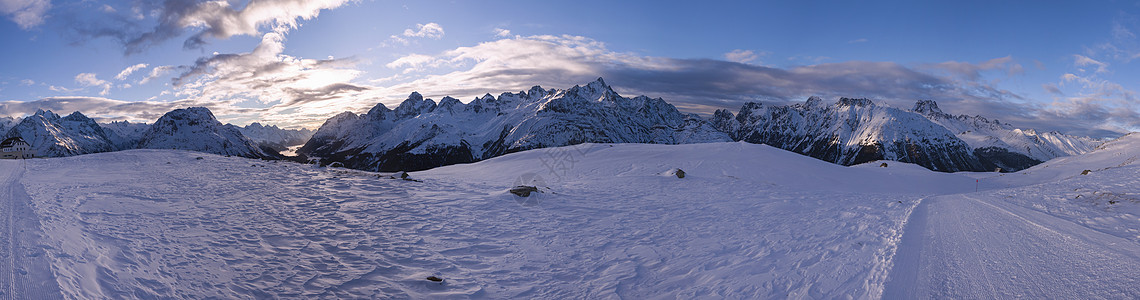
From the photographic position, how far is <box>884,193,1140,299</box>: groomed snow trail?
8570mm

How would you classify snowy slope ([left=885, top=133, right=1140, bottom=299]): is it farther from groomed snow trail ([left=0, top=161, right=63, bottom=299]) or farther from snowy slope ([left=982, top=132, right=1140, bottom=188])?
snowy slope ([left=982, top=132, right=1140, bottom=188])

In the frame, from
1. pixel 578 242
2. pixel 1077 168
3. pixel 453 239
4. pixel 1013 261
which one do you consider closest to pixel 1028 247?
pixel 1013 261

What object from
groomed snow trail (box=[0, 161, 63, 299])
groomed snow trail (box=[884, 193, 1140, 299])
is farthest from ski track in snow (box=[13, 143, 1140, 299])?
groomed snow trail (box=[0, 161, 63, 299])

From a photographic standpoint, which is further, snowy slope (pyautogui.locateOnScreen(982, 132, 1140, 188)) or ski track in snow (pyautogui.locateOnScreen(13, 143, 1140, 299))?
snowy slope (pyautogui.locateOnScreen(982, 132, 1140, 188))

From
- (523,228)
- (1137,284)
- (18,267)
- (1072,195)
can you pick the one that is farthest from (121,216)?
(1072,195)

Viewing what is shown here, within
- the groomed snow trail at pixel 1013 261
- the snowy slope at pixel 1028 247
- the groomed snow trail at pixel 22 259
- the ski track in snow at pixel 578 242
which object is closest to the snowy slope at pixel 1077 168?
the ski track in snow at pixel 578 242

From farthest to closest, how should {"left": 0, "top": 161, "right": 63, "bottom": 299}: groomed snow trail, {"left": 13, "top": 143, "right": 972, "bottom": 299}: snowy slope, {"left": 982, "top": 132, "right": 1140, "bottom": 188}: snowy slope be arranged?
{"left": 982, "top": 132, "right": 1140, "bottom": 188}: snowy slope → {"left": 13, "top": 143, "right": 972, "bottom": 299}: snowy slope → {"left": 0, "top": 161, "right": 63, "bottom": 299}: groomed snow trail

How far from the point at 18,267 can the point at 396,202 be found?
10.9 m

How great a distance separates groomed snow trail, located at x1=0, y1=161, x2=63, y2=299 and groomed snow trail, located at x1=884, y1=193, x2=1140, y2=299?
57.6 feet

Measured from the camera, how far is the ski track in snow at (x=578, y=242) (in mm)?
9398

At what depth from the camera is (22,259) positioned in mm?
9977

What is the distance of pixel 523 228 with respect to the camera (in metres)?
15.2

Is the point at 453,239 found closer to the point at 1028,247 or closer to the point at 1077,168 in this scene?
the point at 1028,247

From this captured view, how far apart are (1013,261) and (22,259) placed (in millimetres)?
24218
